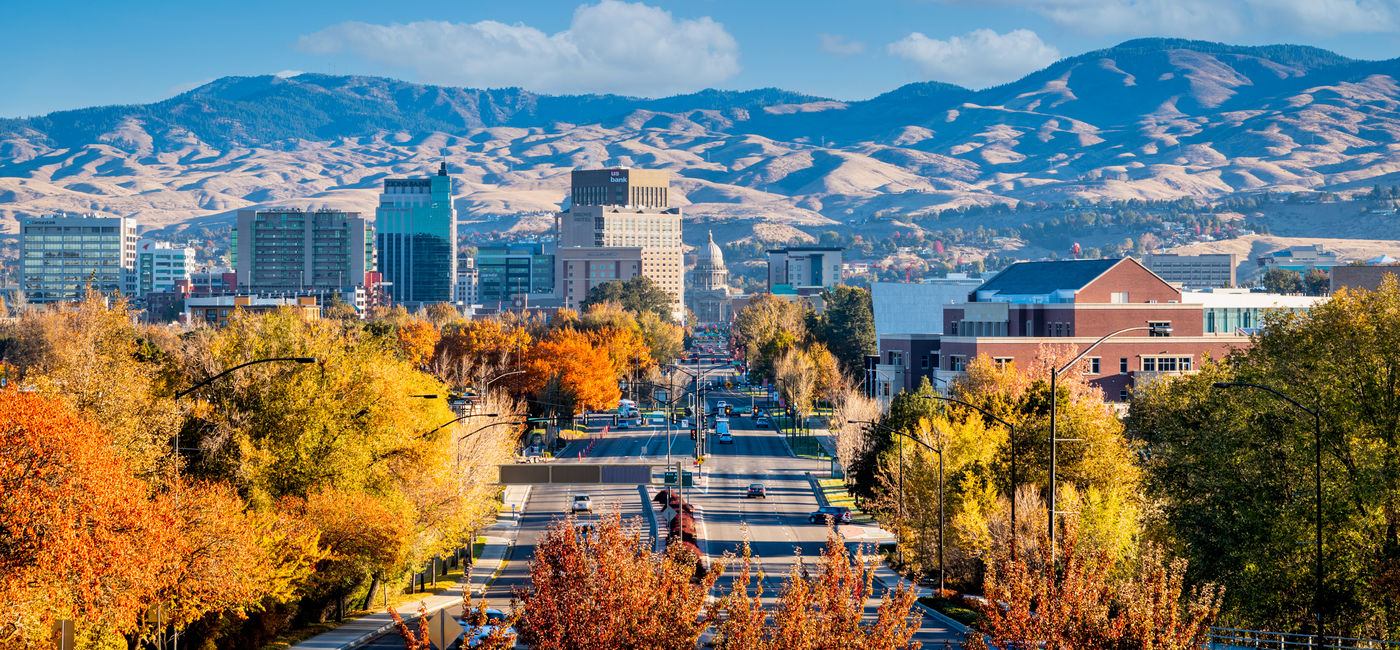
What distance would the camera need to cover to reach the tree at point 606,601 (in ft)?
101

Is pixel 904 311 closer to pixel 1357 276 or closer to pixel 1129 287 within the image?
pixel 1129 287

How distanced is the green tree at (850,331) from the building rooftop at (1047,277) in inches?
1233

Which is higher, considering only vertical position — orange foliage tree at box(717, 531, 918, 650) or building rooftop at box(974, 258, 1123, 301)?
building rooftop at box(974, 258, 1123, 301)

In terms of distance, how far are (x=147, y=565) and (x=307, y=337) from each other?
25364mm

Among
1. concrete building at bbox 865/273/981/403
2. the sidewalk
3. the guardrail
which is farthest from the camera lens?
concrete building at bbox 865/273/981/403

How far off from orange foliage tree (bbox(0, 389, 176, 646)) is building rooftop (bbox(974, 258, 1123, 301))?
329 ft

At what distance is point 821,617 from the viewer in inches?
1230

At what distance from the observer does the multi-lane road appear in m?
72.5

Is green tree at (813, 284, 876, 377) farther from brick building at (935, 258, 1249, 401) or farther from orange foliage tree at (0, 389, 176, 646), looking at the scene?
orange foliage tree at (0, 389, 176, 646)

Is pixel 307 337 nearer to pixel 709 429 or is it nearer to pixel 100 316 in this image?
pixel 100 316

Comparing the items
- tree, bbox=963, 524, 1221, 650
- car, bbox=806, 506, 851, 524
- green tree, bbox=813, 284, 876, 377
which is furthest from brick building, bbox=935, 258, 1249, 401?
tree, bbox=963, 524, 1221, 650

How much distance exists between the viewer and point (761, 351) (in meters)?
200

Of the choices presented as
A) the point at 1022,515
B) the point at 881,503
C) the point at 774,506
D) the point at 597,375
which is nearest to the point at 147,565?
the point at 1022,515

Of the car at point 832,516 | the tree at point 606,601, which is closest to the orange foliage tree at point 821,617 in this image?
the tree at point 606,601
